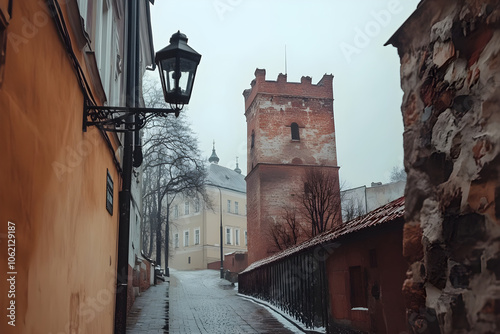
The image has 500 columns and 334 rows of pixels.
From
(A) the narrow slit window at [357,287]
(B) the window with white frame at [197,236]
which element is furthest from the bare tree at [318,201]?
(B) the window with white frame at [197,236]

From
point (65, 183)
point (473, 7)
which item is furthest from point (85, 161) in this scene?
point (473, 7)

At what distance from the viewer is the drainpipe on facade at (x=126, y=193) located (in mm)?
7660

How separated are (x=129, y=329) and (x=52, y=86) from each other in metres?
7.75

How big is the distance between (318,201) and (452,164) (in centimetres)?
2860

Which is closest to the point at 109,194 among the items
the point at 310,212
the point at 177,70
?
the point at 177,70

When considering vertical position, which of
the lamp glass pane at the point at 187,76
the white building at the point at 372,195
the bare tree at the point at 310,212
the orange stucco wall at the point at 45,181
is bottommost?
the orange stucco wall at the point at 45,181

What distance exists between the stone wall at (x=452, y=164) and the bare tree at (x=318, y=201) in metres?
26.3

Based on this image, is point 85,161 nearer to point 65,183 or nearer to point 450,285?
point 65,183

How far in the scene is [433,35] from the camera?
3.13m

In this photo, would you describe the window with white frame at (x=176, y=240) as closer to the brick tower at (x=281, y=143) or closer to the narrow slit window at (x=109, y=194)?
the brick tower at (x=281, y=143)

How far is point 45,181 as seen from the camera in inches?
147

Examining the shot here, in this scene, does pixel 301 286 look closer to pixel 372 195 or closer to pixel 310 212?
pixel 310 212

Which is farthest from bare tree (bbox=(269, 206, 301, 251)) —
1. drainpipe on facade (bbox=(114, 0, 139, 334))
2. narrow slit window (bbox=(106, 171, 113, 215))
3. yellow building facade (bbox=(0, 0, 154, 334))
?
yellow building facade (bbox=(0, 0, 154, 334))

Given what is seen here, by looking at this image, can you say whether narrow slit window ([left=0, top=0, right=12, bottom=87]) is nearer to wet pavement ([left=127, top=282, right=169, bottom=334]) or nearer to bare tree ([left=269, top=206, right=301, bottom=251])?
wet pavement ([left=127, top=282, right=169, bottom=334])
